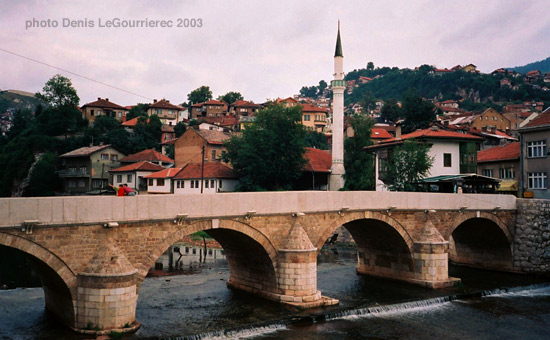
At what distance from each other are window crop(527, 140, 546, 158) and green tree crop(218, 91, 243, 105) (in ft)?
253

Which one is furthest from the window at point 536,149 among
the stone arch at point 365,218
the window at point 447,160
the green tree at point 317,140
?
the green tree at point 317,140

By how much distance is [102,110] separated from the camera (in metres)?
81.6

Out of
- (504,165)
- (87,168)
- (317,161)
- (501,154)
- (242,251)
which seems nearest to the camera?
(242,251)

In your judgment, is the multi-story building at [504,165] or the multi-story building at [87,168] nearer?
the multi-story building at [504,165]

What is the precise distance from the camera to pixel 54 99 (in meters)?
72.1

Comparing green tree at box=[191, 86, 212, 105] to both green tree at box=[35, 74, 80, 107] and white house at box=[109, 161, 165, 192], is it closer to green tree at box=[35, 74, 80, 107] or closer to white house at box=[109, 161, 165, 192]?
green tree at box=[35, 74, 80, 107]

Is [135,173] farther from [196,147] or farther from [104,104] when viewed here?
[104,104]

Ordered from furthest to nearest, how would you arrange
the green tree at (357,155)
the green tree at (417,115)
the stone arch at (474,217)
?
the green tree at (417,115) → the green tree at (357,155) → the stone arch at (474,217)

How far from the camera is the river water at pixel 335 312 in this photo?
16.4 metres

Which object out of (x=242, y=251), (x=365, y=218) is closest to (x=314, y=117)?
(x=365, y=218)

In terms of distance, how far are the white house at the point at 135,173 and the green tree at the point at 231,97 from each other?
5114 cm

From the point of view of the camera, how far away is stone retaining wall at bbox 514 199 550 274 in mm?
27141

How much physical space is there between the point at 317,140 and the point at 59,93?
40704 millimetres

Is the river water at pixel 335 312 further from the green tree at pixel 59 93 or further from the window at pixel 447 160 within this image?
the green tree at pixel 59 93
